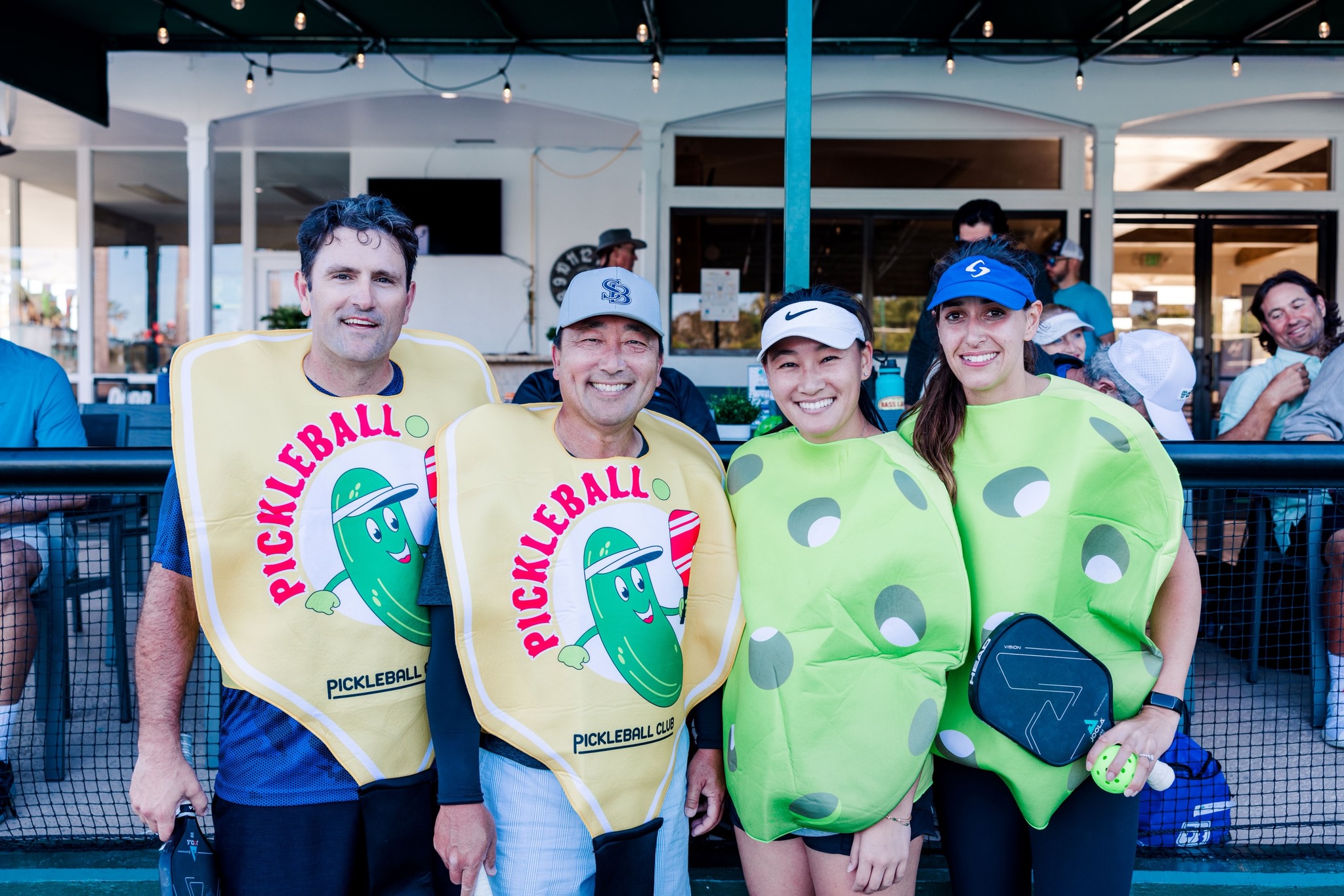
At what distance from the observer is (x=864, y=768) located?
5.59 ft

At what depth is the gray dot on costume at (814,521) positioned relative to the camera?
1.77 m

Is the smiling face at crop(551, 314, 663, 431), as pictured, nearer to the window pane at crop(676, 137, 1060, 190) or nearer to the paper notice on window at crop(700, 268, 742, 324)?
the paper notice on window at crop(700, 268, 742, 324)

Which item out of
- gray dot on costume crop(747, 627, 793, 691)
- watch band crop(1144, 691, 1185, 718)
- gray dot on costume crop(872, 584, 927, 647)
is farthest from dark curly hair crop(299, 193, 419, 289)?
watch band crop(1144, 691, 1185, 718)

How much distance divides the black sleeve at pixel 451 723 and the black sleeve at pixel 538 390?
79 cm

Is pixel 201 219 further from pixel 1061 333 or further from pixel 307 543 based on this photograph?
pixel 307 543

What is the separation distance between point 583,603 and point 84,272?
36.9 ft

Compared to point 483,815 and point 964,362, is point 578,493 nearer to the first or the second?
point 483,815

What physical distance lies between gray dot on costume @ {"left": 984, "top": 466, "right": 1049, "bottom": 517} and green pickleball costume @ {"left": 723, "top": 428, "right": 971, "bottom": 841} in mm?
91

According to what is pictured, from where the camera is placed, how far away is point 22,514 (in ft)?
9.26

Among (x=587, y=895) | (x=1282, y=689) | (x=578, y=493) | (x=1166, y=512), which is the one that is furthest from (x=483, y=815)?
(x=1282, y=689)

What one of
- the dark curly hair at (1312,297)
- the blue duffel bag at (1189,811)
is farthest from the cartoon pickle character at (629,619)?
the dark curly hair at (1312,297)

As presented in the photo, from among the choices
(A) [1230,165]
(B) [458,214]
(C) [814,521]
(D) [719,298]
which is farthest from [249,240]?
(A) [1230,165]

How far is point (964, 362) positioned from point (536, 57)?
26.2 ft

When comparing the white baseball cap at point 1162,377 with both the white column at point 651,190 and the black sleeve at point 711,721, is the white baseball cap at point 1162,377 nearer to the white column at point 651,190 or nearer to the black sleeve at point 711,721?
the black sleeve at point 711,721
